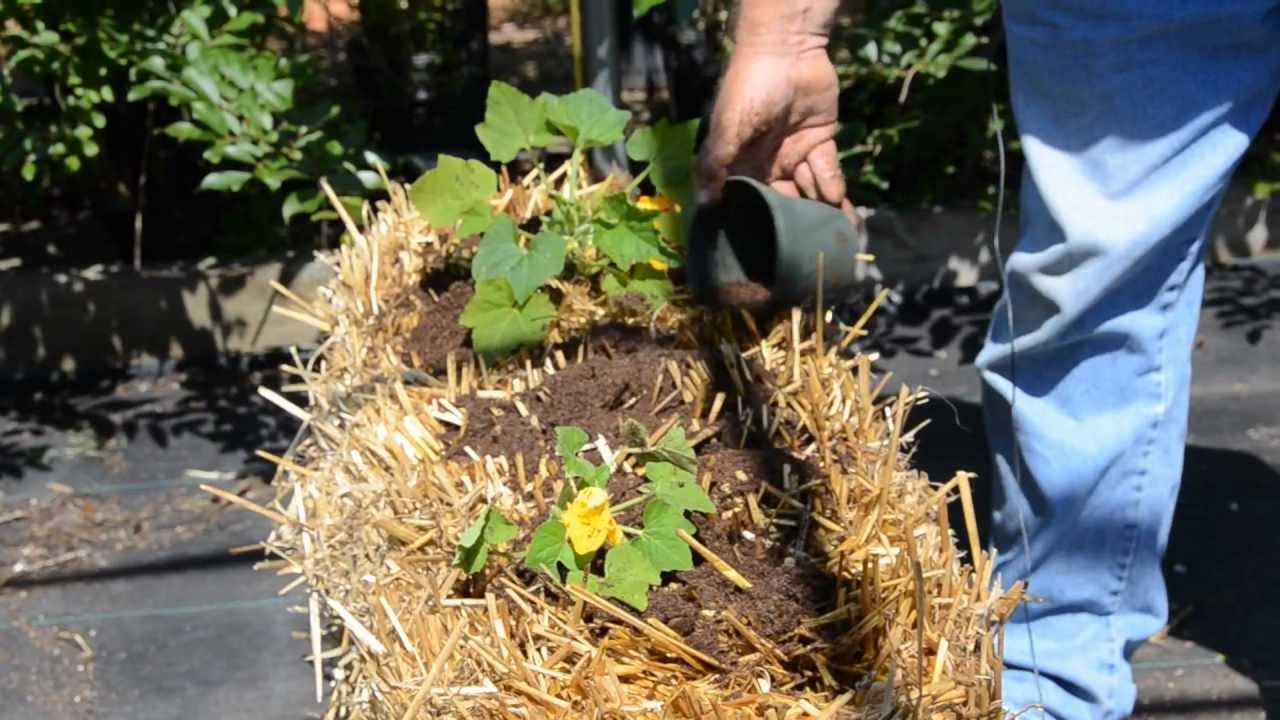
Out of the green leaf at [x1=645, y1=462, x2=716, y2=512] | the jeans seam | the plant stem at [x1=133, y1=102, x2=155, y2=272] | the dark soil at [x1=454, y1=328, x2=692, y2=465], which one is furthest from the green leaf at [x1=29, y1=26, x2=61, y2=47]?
the jeans seam

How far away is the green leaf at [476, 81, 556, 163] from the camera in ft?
7.62

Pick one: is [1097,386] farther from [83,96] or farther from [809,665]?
[83,96]

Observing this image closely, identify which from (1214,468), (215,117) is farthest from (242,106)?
(1214,468)

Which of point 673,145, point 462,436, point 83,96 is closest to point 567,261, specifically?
point 673,145

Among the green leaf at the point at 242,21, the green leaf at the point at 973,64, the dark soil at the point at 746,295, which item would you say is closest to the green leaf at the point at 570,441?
the dark soil at the point at 746,295

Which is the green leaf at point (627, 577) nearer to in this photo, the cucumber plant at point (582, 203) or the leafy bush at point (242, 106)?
the cucumber plant at point (582, 203)

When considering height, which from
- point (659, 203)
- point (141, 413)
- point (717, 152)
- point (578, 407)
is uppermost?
point (717, 152)

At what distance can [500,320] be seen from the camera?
7.08 feet

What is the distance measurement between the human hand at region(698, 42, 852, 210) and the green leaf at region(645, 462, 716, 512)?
565mm

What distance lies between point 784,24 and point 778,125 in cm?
17

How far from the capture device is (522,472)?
1.82 meters

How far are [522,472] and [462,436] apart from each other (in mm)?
159

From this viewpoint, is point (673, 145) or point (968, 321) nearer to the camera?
point (673, 145)

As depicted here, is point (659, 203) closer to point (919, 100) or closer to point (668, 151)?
point (668, 151)
